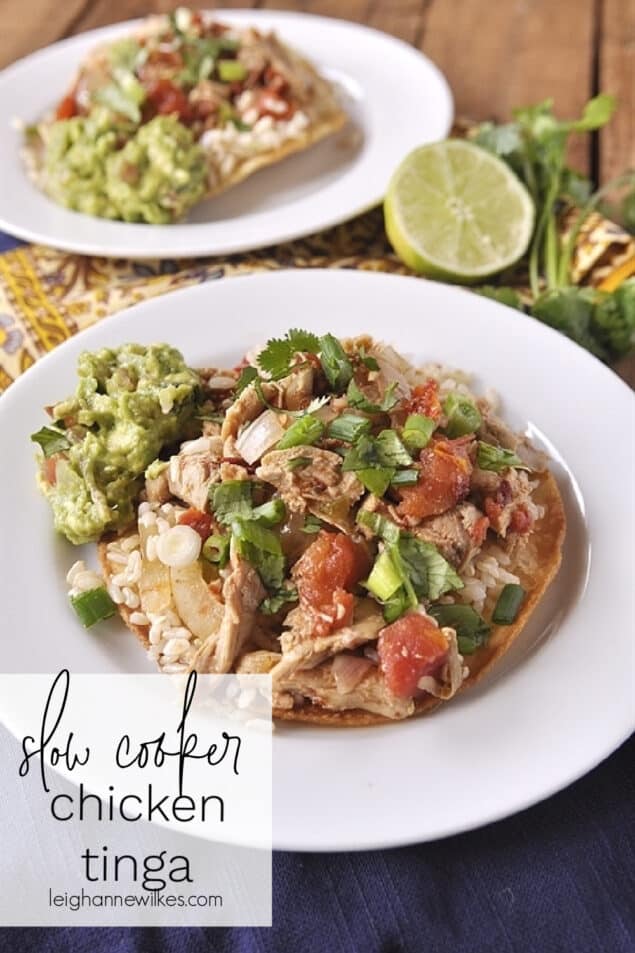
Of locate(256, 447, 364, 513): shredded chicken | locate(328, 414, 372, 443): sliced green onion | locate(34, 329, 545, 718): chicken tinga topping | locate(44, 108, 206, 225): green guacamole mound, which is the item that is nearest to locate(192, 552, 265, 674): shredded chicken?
locate(34, 329, 545, 718): chicken tinga topping

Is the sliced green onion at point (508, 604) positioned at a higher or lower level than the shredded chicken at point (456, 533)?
lower

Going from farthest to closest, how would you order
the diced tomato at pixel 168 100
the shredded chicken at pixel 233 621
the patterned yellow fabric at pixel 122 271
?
the diced tomato at pixel 168 100
the patterned yellow fabric at pixel 122 271
the shredded chicken at pixel 233 621

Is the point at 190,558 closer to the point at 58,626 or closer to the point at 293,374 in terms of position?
the point at 58,626

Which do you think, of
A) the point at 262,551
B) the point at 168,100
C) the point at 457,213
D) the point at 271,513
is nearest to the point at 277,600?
the point at 262,551

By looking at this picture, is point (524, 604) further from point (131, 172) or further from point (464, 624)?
point (131, 172)

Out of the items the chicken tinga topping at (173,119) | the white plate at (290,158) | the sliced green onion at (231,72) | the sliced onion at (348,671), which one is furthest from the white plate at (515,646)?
the sliced green onion at (231,72)

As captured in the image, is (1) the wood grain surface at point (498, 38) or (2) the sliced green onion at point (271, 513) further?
(1) the wood grain surface at point (498, 38)

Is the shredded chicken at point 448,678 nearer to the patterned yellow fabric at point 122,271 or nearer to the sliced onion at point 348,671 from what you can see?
the sliced onion at point 348,671
